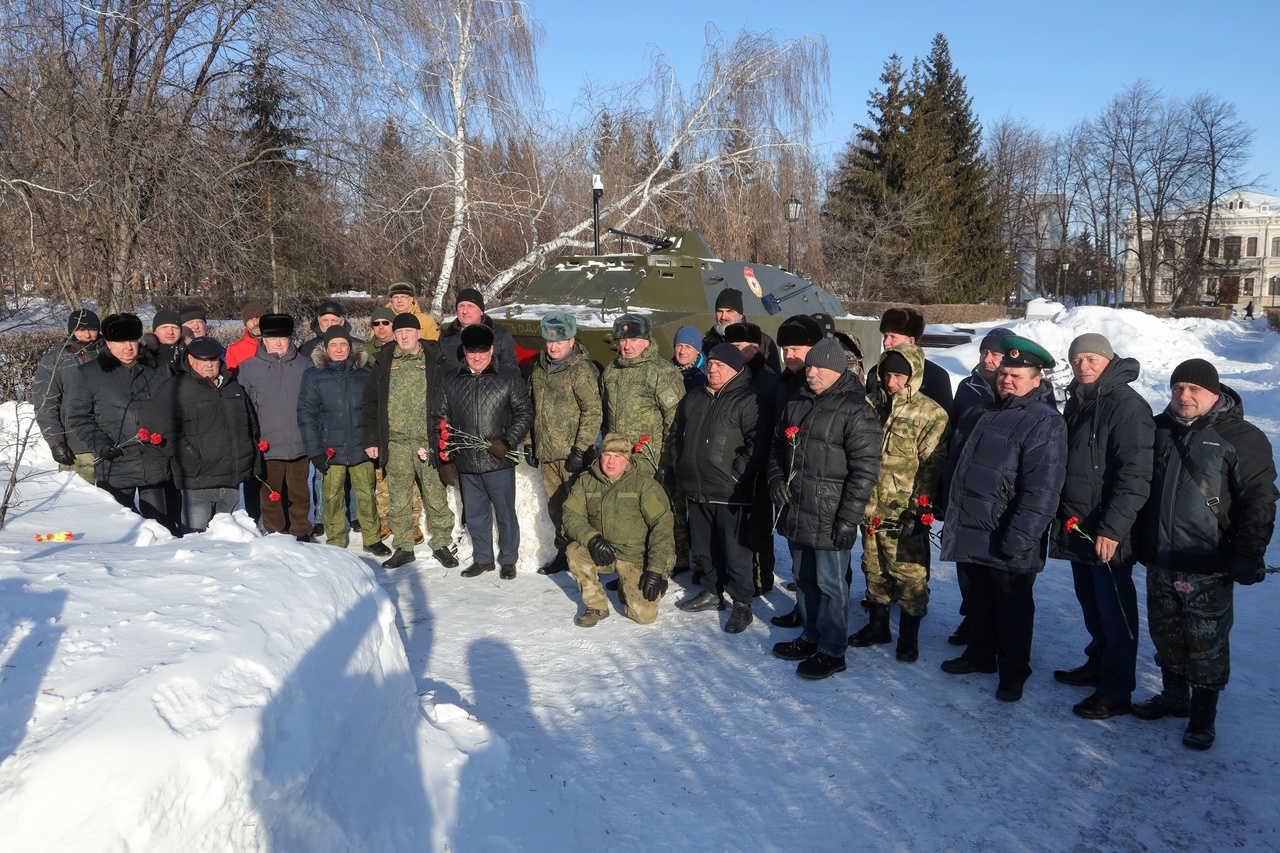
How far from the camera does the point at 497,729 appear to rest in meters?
3.83

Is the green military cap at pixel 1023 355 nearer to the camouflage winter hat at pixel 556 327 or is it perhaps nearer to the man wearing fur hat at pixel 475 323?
the camouflage winter hat at pixel 556 327

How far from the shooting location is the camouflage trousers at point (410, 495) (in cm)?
632

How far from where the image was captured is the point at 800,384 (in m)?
5.23

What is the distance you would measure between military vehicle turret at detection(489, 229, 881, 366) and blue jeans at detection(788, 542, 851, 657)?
410 centimetres

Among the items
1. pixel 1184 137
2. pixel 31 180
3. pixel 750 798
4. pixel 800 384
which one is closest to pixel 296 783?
pixel 750 798

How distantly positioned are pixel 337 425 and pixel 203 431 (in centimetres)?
89

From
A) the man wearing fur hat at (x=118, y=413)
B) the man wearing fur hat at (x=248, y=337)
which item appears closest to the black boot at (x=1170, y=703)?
the man wearing fur hat at (x=118, y=413)

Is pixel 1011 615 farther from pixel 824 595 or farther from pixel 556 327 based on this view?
pixel 556 327

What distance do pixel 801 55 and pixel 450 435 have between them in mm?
16768

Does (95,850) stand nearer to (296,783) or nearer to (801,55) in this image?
(296,783)

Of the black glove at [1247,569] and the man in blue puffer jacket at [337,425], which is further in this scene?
the man in blue puffer jacket at [337,425]

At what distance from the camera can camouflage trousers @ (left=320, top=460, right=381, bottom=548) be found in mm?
6523

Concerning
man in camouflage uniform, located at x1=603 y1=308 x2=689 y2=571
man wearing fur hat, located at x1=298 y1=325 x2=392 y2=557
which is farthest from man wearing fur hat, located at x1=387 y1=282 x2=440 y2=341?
man in camouflage uniform, located at x1=603 y1=308 x2=689 y2=571

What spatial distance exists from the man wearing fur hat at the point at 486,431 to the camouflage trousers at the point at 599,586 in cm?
104
